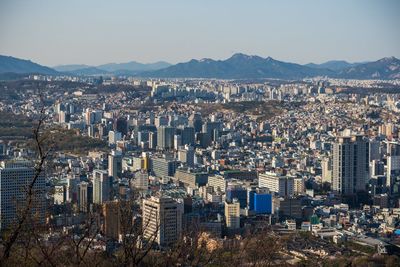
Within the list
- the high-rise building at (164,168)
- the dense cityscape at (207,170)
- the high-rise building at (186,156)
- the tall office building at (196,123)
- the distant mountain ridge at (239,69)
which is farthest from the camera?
the distant mountain ridge at (239,69)

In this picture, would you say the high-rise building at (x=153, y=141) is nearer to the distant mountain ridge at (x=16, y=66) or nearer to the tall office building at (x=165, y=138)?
the tall office building at (x=165, y=138)

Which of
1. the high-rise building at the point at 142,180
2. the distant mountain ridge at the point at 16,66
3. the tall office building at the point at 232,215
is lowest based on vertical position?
the tall office building at the point at 232,215

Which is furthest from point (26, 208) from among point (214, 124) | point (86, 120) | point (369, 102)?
point (369, 102)

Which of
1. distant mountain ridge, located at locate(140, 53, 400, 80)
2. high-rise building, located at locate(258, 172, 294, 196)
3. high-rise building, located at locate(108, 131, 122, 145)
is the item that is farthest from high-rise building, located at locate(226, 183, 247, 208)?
distant mountain ridge, located at locate(140, 53, 400, 80)

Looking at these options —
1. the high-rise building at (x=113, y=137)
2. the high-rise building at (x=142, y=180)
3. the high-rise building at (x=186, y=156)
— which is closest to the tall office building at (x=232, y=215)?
the high-rise building at (x=142, y=180)

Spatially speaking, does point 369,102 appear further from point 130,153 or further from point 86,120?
point 130,153

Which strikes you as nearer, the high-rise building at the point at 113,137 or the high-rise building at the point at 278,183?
the high-rise building at the point at 278,183
